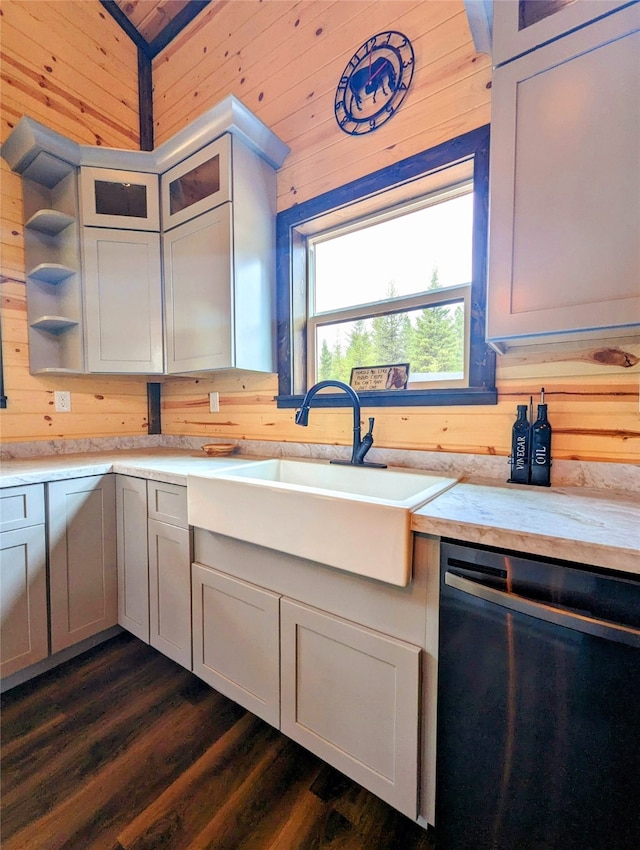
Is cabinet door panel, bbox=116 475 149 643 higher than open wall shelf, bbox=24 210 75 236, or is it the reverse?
open wall shelf, bbox=24 210 75 236

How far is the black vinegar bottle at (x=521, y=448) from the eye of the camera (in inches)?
46.2

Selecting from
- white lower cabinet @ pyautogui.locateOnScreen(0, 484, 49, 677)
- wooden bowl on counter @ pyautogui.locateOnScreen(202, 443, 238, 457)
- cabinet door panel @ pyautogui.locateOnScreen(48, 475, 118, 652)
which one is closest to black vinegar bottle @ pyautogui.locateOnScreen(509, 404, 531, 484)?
wooden bowl on counter @ pyautogui.locateOnScreen(202, 443, 238, 457)

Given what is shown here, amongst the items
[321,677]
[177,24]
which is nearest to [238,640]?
[321,677]

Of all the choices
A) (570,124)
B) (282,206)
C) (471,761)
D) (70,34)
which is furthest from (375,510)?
(70,34)

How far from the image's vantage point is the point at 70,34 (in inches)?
85.3

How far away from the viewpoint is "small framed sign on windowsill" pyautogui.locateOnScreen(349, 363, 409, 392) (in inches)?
63.2

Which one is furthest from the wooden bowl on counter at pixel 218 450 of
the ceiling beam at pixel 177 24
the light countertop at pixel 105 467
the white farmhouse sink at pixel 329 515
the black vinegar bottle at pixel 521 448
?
the ceiling beam at pixel 177 24

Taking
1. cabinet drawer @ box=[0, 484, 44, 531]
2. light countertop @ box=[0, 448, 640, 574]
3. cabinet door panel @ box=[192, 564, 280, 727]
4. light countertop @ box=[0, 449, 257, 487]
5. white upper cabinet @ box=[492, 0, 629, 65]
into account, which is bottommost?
cabinet door panel @ box=[192, 564, 280, 727]

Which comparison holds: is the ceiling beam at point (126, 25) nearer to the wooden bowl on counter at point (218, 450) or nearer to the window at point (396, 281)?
the window at point (396, 281)

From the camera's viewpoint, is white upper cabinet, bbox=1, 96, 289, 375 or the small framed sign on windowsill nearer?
the small framed sign on windowsill

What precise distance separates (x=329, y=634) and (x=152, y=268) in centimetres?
206

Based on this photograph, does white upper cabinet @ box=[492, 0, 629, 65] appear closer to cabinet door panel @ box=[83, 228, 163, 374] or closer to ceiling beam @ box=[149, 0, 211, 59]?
cabinet door panel @ box=[83, 228, 163, 374]

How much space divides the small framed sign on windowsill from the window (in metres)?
0.04

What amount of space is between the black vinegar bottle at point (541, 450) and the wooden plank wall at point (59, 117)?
2.42 m
